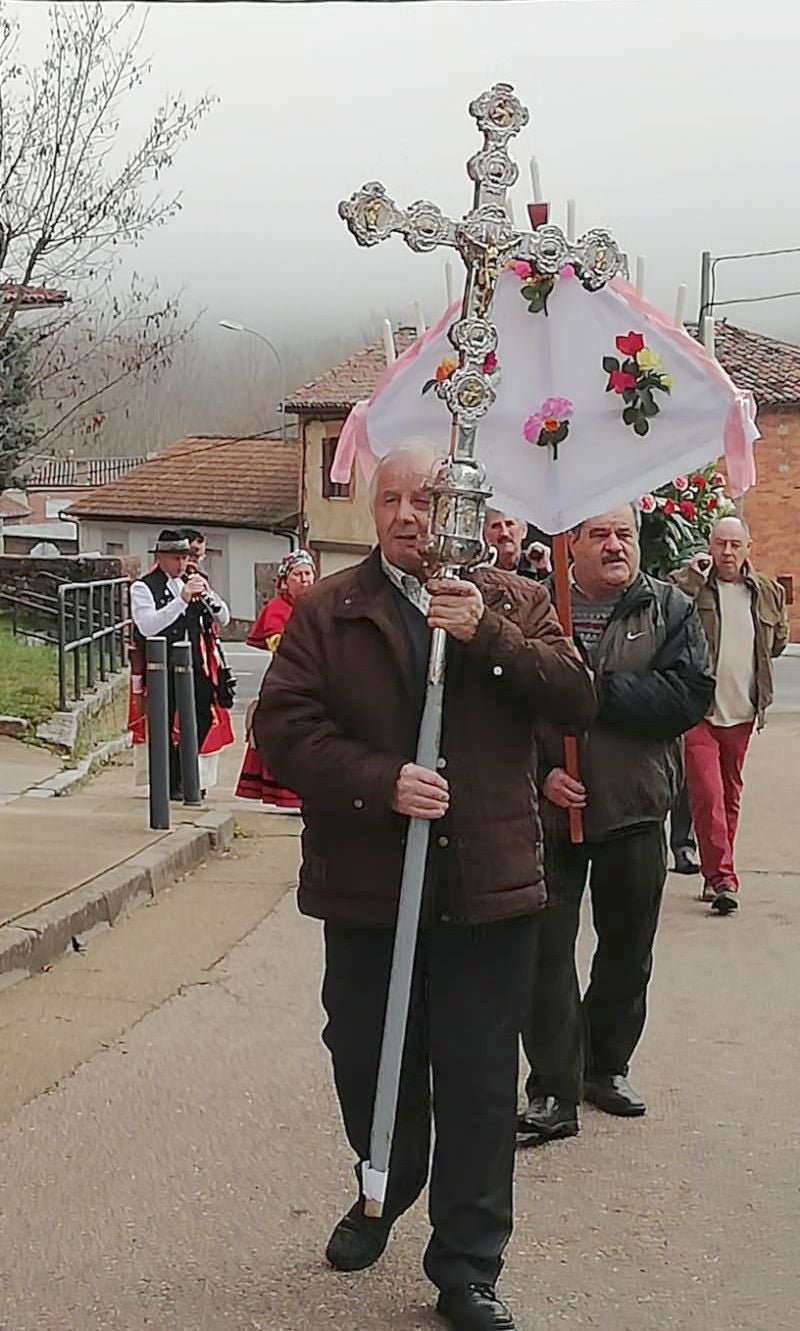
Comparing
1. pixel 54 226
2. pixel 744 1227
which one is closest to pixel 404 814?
pixel 744 1227

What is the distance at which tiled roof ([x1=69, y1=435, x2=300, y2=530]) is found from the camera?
2185 inches

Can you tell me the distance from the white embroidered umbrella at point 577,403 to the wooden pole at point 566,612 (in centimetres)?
15

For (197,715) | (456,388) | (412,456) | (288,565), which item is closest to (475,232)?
(456,388)

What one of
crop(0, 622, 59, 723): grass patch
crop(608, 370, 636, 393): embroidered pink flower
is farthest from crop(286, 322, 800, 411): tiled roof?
crop(608, 370, 636, 393): embroidered pink flower

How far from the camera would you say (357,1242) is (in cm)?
407

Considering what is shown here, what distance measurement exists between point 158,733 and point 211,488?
48.7 metres

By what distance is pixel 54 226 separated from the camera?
56.5ft

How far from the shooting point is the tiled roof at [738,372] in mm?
44469

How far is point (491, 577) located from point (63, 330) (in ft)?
50.7

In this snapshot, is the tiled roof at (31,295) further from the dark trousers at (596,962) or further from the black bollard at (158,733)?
the dark trousers at (596,962)

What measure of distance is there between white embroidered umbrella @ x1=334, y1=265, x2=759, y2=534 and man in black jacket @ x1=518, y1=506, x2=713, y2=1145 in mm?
177

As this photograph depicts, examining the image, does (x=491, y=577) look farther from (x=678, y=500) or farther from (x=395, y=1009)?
(x=678, y=500)

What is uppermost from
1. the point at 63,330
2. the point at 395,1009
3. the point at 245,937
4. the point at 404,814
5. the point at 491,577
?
the point at 63,330

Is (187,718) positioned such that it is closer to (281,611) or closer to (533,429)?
(281,611)
